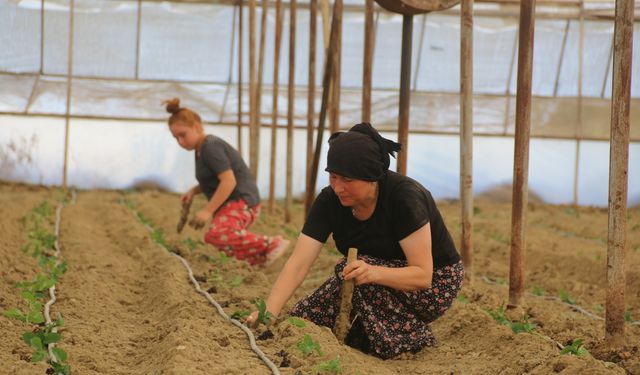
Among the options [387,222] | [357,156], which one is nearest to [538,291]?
[387,222]

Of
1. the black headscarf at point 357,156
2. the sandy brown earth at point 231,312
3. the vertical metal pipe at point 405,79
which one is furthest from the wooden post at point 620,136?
the vertical metal pipe at point 405,79

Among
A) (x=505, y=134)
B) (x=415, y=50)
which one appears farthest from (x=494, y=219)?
(x=415, y=50)

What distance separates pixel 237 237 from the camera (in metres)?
7.54

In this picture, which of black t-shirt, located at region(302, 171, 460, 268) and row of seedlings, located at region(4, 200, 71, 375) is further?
black t-shirt, located at region(302, 171, 460, 268)

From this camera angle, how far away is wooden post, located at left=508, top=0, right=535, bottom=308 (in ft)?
17.7

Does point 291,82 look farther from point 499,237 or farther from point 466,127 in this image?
point 466,127

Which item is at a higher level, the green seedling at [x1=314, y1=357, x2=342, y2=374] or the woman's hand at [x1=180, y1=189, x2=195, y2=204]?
the woman's hand at [x1=180, y1=189, x2=195, y2=204]

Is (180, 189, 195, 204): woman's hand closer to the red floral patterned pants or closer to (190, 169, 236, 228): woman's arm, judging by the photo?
the red floral patterned pants

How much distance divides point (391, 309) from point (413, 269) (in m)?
0.39

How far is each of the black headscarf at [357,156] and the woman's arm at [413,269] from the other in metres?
0.32

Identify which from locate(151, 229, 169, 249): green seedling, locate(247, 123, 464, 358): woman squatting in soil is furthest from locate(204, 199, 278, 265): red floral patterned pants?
locate(247, 123, 464, 358): woman squatting in soil

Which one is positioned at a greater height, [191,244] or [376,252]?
[376,252]

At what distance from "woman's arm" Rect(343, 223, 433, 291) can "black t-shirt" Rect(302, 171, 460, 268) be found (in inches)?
1.5

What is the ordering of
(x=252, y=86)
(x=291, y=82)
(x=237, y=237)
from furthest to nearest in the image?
(x=252, y=86), (x=291, y=82), (x=237, y=237)
